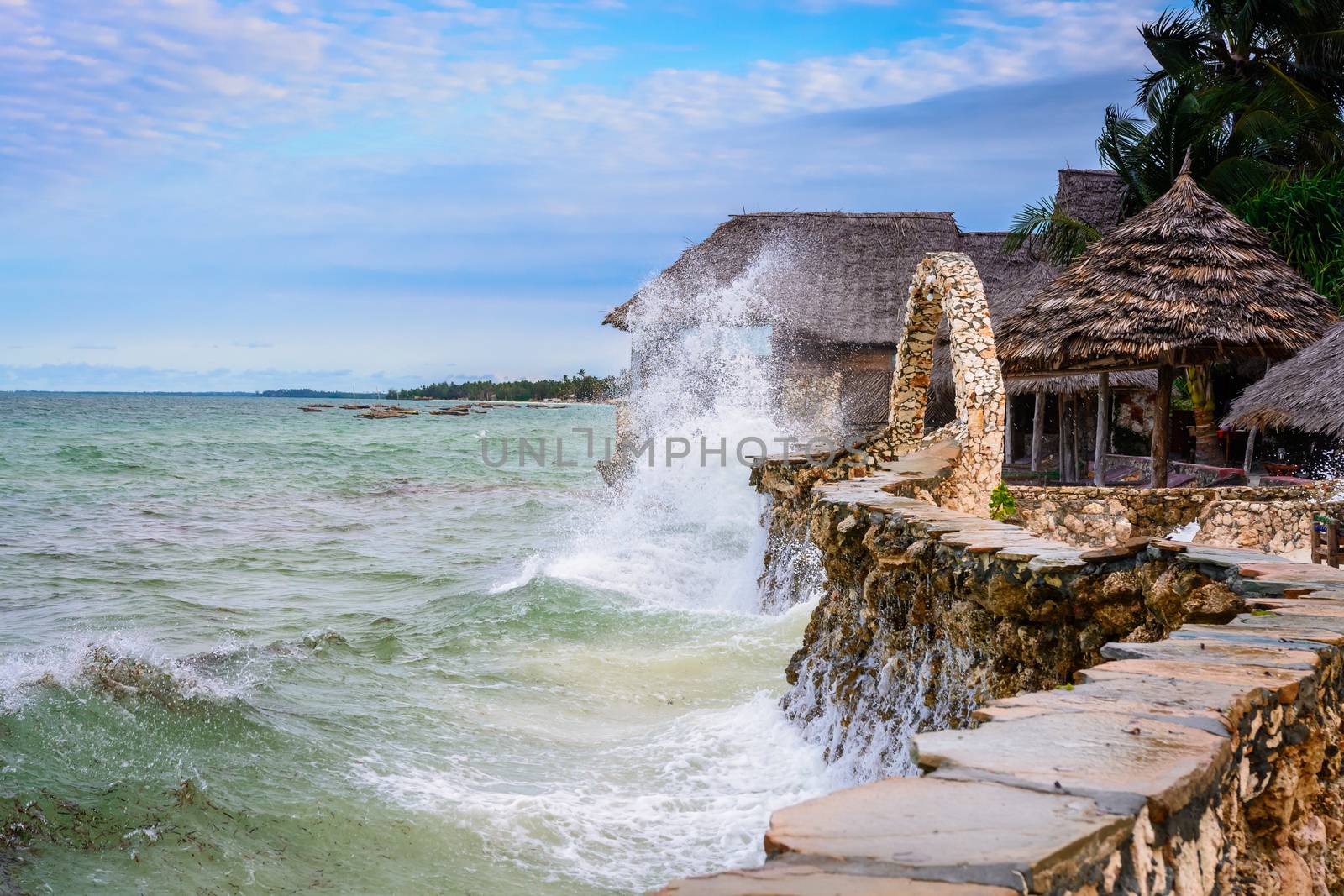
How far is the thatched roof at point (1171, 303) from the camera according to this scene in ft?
43.0

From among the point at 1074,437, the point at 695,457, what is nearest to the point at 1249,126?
the point at 1074,437

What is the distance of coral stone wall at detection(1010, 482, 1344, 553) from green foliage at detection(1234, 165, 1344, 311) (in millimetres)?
6804

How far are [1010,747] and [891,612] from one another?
11.8 feet

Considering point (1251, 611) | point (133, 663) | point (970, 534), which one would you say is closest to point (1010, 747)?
point (1251, 611)

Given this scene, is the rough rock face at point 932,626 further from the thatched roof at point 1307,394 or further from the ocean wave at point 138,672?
the thatched roof at point 1307,394

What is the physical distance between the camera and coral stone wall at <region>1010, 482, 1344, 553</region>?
455 inches

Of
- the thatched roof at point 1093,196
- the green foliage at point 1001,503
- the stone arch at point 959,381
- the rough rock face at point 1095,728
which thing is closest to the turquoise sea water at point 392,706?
the rough rock face at point 1095,728

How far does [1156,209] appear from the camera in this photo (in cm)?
1479

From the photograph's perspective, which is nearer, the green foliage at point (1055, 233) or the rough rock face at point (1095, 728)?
the rough rock face at point (1095, 728)

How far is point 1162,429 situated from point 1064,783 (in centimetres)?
1314

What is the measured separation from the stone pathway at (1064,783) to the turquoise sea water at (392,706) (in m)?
3.08

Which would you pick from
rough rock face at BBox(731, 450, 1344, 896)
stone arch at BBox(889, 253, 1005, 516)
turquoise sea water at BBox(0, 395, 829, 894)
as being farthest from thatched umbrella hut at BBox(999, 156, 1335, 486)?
rough rock face at BBox(731, 450, 1344, 896)

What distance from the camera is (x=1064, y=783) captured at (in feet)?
6.75

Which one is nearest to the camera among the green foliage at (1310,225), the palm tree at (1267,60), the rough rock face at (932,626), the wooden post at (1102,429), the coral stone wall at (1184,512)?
the rough rock face at (932,626)
